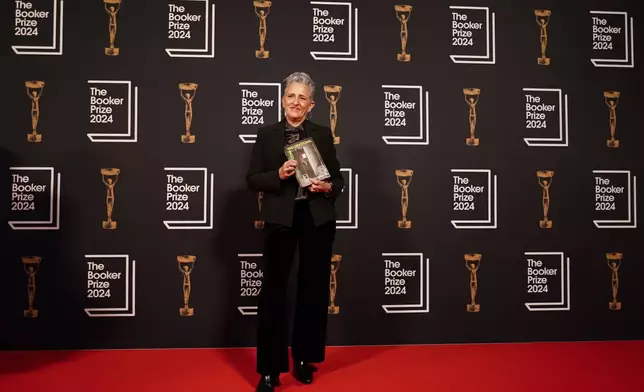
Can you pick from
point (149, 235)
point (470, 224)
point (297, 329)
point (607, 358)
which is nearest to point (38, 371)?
point (149, 235)

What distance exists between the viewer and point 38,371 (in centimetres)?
289

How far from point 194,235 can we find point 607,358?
280 centimetres

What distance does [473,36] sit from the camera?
11.8 feet

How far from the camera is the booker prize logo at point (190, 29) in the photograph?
341cm

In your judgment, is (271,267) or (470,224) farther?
(470,224)

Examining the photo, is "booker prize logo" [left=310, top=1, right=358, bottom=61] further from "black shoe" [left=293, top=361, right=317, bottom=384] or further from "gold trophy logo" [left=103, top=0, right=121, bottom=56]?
"black shoe" [left=293, top=361, right=317, bottom=384]

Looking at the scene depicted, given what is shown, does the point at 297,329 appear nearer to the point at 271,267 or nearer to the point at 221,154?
the point at 271,267

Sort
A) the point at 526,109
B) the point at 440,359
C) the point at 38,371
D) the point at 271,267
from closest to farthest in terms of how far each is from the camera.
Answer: the point at 271,267 < the point at 38,371 < the point at 440,359 < the point at 526,109

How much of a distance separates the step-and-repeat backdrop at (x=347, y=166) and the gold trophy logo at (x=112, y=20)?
13mm

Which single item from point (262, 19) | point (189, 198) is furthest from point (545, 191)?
point (189, 198)

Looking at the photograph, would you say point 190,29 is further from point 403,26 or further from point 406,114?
point 406,114

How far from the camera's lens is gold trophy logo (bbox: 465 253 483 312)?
3.53m

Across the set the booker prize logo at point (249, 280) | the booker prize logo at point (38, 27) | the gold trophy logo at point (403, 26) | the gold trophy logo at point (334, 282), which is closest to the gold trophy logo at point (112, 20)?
the booker prize logo at point (38, 27)

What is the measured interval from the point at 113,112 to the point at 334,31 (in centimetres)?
160
